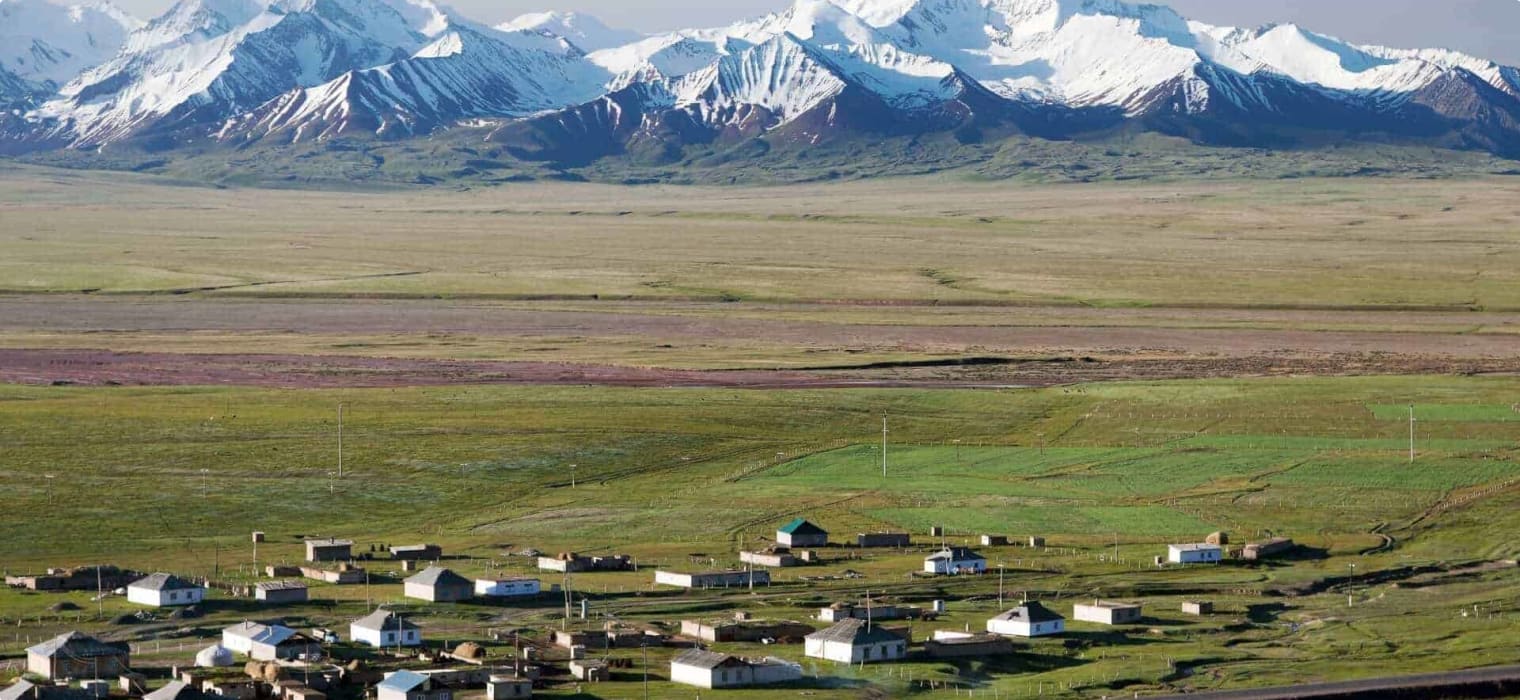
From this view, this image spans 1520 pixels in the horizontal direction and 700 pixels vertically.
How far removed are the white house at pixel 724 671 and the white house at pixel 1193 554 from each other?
2286 cm

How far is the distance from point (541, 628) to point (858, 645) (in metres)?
9.90

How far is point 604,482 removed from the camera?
97312 mm

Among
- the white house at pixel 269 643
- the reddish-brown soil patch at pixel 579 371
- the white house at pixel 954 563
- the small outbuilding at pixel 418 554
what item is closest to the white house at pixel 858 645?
the white house at pixel 269 643

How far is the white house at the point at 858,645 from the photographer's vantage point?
206 ft

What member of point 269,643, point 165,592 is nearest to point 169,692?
point 269,643

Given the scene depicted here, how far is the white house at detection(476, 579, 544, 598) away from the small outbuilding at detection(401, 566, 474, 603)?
0.50 metres

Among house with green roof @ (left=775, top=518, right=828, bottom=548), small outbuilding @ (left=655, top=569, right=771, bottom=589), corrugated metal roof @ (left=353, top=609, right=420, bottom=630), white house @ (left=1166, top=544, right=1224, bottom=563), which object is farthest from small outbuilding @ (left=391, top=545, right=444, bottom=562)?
white house @ (left=1166, top=544, right=1224, bottom=563)

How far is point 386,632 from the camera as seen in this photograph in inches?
2496

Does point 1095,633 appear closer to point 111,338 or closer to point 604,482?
point 604,482

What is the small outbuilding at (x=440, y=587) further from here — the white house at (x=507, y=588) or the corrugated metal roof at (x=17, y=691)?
the corrugated metal roof at (x=17, y=691)

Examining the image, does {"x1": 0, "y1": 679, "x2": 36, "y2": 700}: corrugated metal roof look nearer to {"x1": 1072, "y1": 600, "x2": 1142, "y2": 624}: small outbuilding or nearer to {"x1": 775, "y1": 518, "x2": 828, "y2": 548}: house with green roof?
{"x1": 1072, "y1": 600, "x2": 1142, "y2": 624}: small outbuilding

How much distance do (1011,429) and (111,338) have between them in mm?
69031

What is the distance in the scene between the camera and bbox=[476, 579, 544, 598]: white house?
72125 mm

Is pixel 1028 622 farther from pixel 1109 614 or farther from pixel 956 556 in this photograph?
pixel 956 556
